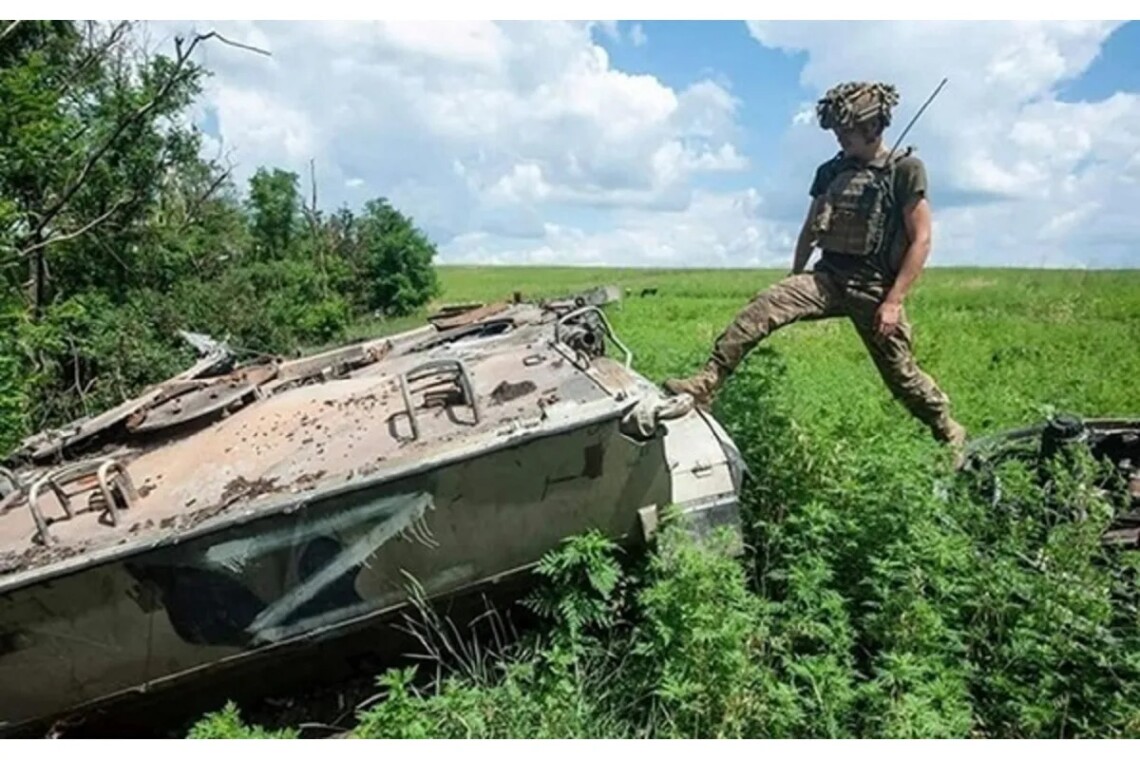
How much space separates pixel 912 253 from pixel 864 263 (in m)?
0.29

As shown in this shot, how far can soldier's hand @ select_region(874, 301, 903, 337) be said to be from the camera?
18.3 ft

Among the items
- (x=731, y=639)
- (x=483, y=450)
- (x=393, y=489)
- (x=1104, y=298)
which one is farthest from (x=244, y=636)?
(x=1104, y=298)

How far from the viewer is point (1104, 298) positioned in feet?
42.2

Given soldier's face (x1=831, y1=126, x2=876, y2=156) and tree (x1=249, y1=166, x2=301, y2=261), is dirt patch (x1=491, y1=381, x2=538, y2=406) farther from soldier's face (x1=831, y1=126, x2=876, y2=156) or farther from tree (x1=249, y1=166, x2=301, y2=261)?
tree (x1=249, y1=166, x2=301, y2=261)

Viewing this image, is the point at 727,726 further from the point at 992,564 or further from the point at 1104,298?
the point at 1104,298

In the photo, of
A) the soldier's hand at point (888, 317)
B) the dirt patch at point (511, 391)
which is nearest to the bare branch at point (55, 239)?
the dirt patch at point (511, 391)

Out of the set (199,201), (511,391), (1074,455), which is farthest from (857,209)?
(199,201)

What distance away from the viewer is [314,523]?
3.85m

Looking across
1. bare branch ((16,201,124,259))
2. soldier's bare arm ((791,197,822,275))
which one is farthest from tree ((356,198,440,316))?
soldier's bare arm ((791,197,822,275))

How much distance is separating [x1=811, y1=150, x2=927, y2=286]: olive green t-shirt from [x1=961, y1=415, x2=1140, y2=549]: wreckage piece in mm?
988

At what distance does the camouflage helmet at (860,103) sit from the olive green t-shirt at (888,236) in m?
0.24

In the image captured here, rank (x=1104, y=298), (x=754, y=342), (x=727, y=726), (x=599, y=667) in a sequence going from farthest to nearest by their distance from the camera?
(x=1104, y=298)
(x=754, y=342)
(x=599, y=667)
(x=727, y=726)

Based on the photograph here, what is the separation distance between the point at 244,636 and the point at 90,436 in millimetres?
1814

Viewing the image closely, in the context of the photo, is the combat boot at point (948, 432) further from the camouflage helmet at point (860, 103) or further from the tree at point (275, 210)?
the tree at point (275, 210)
